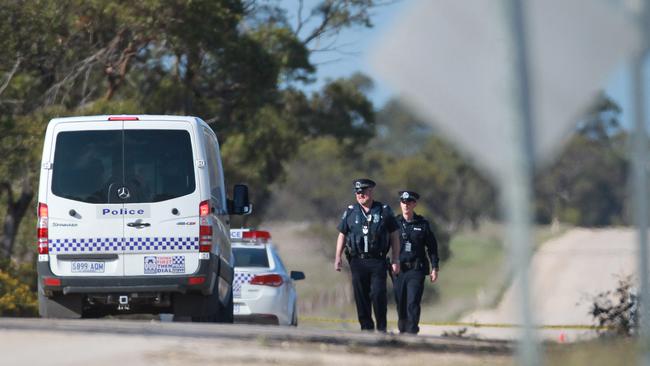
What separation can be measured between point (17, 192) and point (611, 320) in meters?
20.0

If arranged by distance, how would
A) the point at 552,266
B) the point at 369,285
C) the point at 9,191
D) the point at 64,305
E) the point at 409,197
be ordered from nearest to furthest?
the point at 64,305
the point at 369,285
the point at 409,197
the point at 9,191
the point at 552,266

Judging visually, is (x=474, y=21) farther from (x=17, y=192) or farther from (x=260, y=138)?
(x=260, y=138)

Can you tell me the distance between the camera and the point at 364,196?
15.4 metres

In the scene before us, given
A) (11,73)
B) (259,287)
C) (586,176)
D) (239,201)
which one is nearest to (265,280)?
(259,287)

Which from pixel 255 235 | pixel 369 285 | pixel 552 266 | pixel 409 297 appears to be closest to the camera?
pixel 369 285

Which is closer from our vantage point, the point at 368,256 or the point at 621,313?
the point at 368,256

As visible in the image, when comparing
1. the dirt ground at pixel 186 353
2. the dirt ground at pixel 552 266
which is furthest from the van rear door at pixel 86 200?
the dirt ground at pixel 552 266

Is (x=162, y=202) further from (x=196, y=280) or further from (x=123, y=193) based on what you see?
(x=196, y=280)

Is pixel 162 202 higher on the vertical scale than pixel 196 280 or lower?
higher

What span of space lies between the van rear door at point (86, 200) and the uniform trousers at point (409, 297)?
10.9 ft

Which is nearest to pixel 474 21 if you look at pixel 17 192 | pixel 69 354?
pixel 69 354

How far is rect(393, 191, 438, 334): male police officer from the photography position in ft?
51.7

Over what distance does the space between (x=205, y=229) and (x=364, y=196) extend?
202cm

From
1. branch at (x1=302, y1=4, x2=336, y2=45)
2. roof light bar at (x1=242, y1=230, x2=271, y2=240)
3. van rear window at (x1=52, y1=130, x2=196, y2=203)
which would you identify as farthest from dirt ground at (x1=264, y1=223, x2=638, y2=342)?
van rear window at (x1=52, y1=130, x2=196, y2=203)
